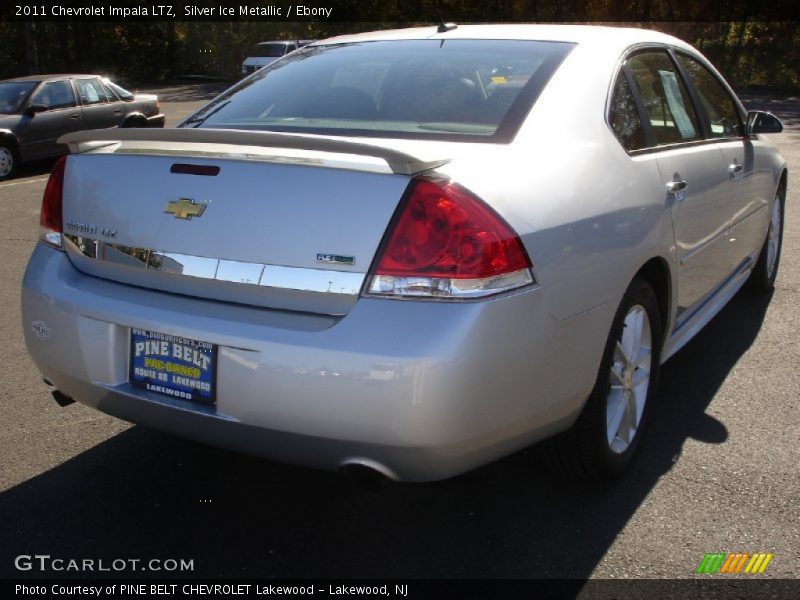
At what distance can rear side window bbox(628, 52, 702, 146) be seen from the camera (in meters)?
3.71

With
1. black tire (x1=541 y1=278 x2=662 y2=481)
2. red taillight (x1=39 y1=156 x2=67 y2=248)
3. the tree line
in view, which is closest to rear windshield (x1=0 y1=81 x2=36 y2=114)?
red taillight (x1=39 y1=156 x2=67 y2=248)

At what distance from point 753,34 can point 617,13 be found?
6071mm

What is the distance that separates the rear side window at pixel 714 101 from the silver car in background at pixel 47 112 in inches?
358

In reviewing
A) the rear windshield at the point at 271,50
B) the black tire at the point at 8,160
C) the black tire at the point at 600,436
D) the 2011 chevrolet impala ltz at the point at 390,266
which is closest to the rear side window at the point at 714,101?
the 2011 chevrolet impala ltz at the point at 390,266

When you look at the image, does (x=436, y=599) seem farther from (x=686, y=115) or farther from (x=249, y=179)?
(x=686, y=115)

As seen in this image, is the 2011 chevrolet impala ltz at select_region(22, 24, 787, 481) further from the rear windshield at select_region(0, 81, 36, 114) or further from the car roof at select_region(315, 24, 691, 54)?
the rear windshield at select_region(0, 81, 36, 114)

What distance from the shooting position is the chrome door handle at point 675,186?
3.46 meters

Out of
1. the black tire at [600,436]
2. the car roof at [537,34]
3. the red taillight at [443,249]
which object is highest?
the car roof at [537,34]

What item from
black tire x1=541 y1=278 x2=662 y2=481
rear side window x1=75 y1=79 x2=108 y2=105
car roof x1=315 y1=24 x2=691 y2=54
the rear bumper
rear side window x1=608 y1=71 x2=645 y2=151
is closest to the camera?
the rear bumper

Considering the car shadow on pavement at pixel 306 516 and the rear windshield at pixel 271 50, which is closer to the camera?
the car shadow on pavement at pixel 306 516

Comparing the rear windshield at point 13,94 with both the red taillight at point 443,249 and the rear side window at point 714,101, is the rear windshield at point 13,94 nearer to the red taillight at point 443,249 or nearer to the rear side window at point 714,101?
the rear side window at point 714,101

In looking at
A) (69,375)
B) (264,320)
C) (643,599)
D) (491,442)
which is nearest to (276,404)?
(264,320)

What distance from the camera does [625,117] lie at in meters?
3.44

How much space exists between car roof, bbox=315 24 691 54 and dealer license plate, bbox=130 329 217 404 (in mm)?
1836
